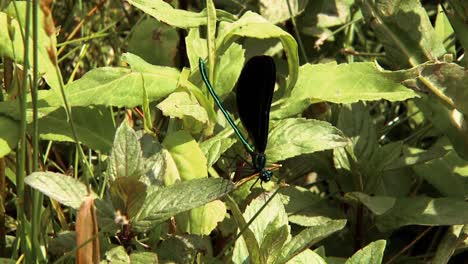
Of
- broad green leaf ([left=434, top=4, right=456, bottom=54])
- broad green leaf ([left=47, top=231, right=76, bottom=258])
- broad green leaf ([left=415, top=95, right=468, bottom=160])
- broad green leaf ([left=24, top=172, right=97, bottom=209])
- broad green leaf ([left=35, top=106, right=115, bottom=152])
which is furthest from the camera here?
broad green leaf ([left=434, top=4, right=456, bottom=54])

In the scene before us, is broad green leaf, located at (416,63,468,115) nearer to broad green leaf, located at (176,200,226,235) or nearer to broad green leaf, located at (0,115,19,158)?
broad green leaf, located at (176,200,226,235)

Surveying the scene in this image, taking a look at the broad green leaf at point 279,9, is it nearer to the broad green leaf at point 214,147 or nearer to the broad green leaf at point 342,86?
the broad green leaf at point 342,86

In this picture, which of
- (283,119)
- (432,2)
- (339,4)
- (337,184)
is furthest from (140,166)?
(432,2)

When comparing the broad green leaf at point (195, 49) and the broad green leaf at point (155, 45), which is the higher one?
the broad green leaf at point (195, 49)

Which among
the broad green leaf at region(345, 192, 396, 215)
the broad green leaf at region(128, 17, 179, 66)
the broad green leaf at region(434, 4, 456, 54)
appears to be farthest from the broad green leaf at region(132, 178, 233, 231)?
the broad green leaf at region(434, 4, 456, 54)

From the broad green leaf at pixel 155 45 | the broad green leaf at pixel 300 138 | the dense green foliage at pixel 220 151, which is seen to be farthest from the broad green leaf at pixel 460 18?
the broad green leaf at pixel 155 45

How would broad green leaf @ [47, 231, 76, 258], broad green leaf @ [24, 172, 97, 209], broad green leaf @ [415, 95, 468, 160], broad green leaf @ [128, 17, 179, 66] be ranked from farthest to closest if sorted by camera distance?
broad green leaf @ [128, 17, 179, 66]
broad green leaf @ [415, 95, 468, 160]
broad green leaf @ [47, 231, 76, 258]
broad green leaf @ [24, 172, 97, 209]

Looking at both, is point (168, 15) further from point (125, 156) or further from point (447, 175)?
point (447, 175)
